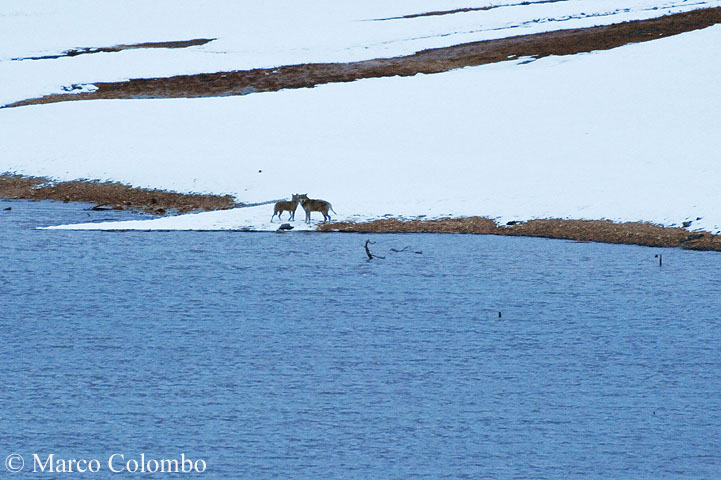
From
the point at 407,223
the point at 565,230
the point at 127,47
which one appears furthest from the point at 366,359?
the point at 127,47

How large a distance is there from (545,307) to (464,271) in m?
3.92

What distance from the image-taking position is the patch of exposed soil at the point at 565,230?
1112 inches

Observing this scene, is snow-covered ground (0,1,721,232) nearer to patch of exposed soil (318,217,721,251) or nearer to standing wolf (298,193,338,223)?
patch of exposed soil (318,217,721,251)

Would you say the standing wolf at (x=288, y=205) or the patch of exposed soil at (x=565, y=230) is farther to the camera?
the standing wolf at (x=288, y=205)

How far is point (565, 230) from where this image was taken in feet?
99.2

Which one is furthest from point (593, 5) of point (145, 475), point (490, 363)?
point (145, 475)

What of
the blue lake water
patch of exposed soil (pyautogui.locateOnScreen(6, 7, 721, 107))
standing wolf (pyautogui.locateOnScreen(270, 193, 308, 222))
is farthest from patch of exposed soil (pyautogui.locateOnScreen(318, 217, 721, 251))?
patch of exposed soil (pyautogui.locateOnScreen(6, 7, 721, 107))

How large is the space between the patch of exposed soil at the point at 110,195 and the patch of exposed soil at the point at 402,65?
16054mm

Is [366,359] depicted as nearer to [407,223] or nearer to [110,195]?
[407,223]

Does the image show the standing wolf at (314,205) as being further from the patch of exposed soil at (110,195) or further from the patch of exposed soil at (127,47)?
the patch of exposed soil at (127,47)

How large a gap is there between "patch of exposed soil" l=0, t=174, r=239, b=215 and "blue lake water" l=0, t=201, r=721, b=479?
7.50 m

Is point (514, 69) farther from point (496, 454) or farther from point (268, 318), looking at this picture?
point (496, 454)

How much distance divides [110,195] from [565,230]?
1778cm

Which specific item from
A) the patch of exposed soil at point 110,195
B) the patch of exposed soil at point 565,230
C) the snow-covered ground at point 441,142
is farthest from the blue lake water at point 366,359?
the patch of exposed soil at point 110,195
